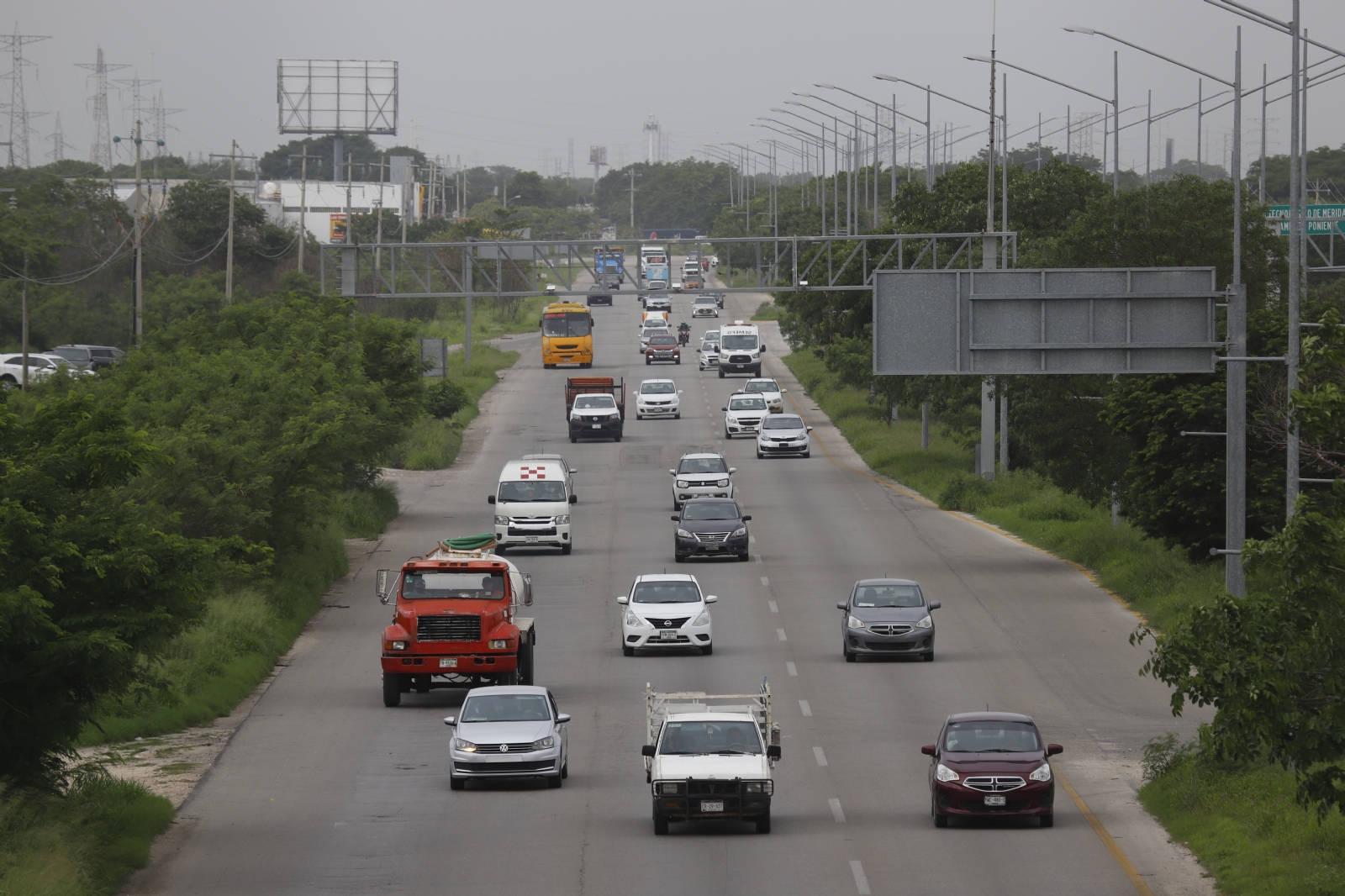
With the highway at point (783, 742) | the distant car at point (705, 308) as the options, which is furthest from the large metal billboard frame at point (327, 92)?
the highway at point (783, 742)

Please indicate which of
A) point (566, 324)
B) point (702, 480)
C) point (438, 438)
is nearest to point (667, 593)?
point (702, 480)

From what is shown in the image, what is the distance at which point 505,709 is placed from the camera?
2358 centimetres

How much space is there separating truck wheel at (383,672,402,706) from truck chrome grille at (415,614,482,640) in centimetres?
106

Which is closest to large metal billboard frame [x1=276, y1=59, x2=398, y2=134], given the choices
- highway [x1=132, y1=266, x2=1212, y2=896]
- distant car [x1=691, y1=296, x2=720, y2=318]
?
distant car [x1=691, y1=296, x2=720, y2=318]

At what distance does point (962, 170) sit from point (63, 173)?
397 feet

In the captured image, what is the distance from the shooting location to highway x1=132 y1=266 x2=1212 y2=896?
1909cm

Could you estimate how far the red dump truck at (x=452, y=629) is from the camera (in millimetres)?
28359

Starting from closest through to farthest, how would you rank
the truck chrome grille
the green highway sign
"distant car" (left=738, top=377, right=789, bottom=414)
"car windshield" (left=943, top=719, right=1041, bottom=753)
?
"car windshield" (left=943, top=719, right=1041, bottom=753) < the truck chrome grille < the green highway sign < "distant car" (left=738, top=377, right=789, bottom=414)

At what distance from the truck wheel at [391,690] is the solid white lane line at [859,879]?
11628mm

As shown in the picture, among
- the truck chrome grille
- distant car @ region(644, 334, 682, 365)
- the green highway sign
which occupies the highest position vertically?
the green highway sign

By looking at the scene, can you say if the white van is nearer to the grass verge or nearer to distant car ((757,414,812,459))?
the grass verge

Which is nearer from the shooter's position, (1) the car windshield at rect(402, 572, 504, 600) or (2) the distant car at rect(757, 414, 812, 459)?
(1) the car windshield at rect(402, 572, 504, 600)

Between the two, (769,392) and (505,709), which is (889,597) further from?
(769,392)

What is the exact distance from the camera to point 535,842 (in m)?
20.4
